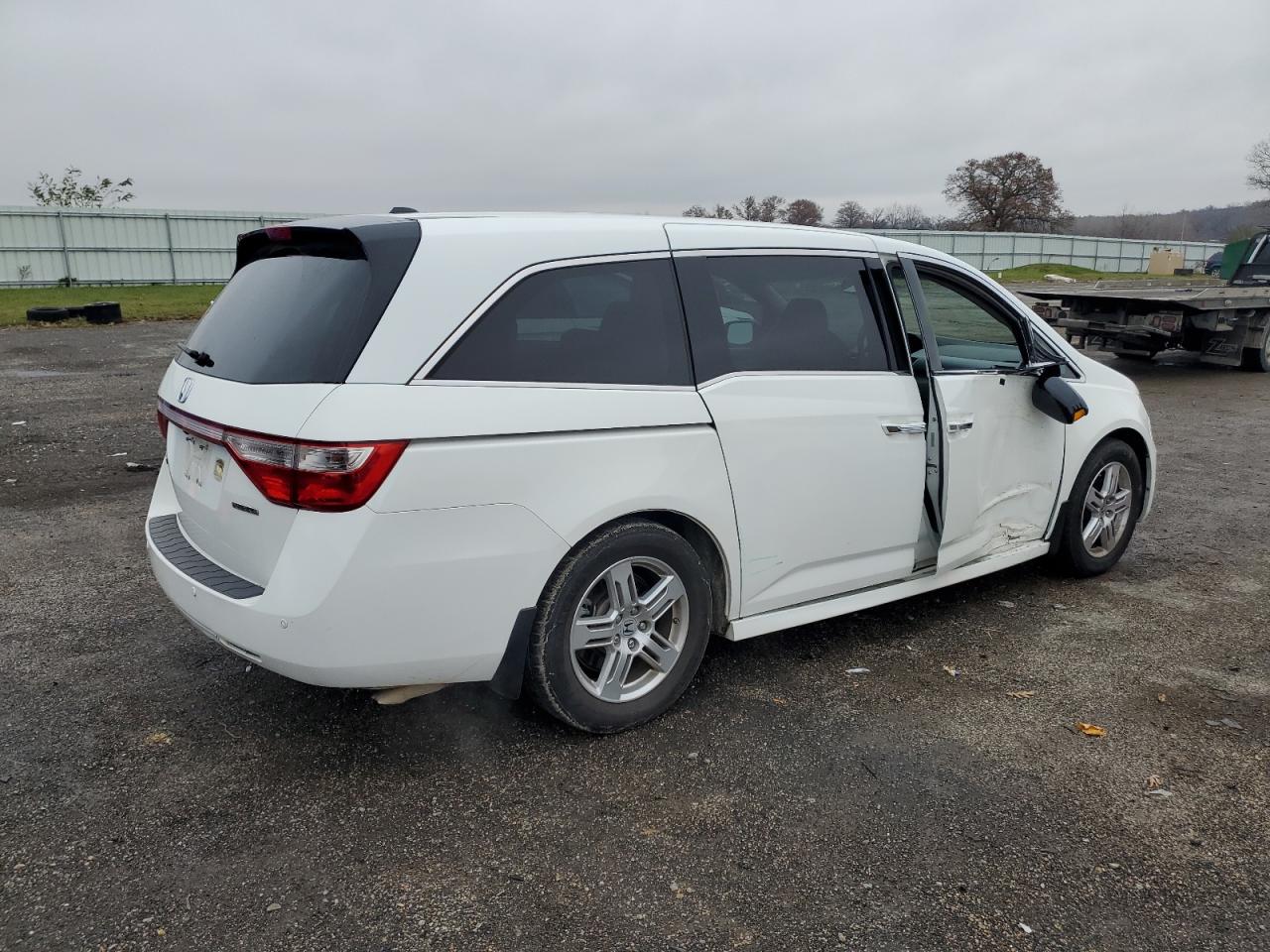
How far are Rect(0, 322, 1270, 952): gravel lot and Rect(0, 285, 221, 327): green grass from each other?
Result: 57.6ft

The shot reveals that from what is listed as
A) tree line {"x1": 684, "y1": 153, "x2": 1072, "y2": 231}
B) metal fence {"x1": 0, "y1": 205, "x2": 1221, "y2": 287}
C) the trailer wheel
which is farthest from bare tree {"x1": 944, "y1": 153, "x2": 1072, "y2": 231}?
the trailer wheel

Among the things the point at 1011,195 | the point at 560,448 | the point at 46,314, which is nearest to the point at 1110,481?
the point at 560,448

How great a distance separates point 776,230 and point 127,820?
3129mm

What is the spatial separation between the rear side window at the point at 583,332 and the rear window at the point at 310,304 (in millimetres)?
289

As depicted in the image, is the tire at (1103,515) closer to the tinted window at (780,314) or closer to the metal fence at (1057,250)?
the tinted window at (780,314)

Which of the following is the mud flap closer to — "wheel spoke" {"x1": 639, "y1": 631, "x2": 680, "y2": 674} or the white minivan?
the white minivan

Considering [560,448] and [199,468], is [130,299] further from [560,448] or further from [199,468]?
[560,448]

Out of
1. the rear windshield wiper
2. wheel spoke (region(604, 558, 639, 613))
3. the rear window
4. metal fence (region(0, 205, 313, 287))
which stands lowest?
wheel spoke (region(604, 558, 639, 613))

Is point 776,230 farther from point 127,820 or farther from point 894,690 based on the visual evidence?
point 127,820

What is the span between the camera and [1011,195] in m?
69.0

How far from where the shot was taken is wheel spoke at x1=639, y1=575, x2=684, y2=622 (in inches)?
138

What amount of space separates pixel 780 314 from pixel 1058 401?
1.59m

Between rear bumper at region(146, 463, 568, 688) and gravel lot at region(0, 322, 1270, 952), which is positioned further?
rear bumper at region(146, 463, 568, 688)

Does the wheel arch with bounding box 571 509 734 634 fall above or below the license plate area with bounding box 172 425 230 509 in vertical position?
below
